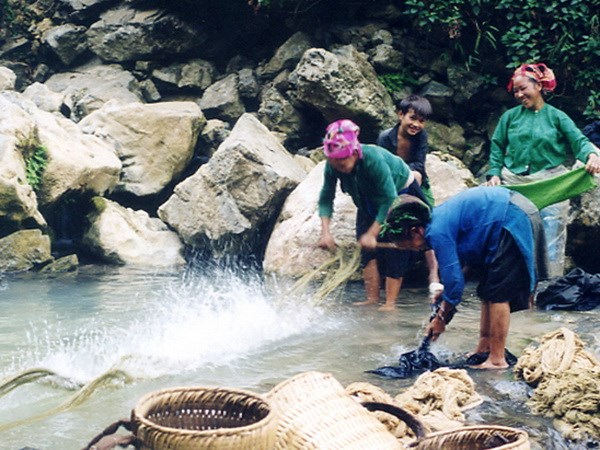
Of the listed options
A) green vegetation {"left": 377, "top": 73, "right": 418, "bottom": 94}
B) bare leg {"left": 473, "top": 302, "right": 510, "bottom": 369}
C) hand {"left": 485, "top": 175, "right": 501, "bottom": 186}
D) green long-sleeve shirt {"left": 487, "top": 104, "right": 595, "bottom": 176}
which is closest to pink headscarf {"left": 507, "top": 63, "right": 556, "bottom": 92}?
green long-sleeve shirt {"left": 487, "top": 104, "right": 595, "bottom": 176}

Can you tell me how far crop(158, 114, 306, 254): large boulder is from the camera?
1028cm

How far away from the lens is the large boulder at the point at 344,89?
1129cm

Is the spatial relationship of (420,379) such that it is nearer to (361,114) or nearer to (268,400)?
(268,400)

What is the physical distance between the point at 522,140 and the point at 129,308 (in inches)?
165

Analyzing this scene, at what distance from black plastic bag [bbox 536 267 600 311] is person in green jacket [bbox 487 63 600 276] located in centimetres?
40

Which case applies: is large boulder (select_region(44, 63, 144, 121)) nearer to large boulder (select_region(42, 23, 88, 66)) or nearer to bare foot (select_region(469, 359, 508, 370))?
large boulder (select_region(42, 23, 88, 66))

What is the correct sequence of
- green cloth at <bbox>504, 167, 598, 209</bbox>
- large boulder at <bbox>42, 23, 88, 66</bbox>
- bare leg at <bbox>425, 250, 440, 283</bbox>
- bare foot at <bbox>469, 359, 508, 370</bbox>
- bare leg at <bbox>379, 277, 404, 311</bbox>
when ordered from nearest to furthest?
bare foot at <bbox>469, 359, 508, 370</bbox> < green cloth at <bbox>504, 167, 598, 209</bbox> < bare leg at <bbox>425, 250, 440, 283</bbox> < bare leg at <bbox>379, 277, 404, 311</bbox> < large boulder at <bbox>42, 23, 88, 66</bbox>

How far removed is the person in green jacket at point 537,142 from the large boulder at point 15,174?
5.53 meters

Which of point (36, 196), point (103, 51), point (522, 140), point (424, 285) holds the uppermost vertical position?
point (103, 51)

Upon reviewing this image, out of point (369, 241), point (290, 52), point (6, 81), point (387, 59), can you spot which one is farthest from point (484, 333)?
point (6, 81)

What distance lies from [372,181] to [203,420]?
14.0 feet

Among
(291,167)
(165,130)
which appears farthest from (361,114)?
(165,130)

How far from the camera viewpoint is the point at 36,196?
34.4 ft

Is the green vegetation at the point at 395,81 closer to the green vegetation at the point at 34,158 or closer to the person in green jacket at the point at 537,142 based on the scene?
the person in green jacket at the point at 537,142
